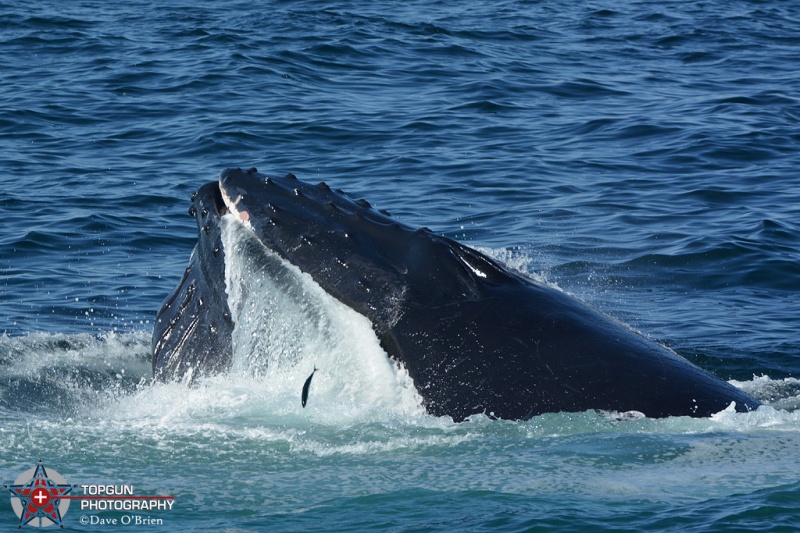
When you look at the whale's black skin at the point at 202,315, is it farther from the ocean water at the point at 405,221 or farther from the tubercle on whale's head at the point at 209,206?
the ocean water at the point at 405,221

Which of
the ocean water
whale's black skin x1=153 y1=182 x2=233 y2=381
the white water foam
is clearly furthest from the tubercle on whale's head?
the ocean water

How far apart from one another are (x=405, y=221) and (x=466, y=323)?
9.64 meters

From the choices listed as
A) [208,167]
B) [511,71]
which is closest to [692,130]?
[511,71]

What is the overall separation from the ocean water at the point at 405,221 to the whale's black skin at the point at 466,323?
153 mm

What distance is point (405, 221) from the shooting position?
16734 mm

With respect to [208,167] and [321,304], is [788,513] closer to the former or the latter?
[321,304]

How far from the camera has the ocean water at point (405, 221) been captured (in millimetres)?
6781

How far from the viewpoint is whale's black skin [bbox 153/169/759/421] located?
705cm

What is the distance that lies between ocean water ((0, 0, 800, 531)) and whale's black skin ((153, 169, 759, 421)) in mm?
153

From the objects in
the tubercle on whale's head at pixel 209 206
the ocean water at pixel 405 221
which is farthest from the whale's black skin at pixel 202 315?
the ocean water at pixel 405 221

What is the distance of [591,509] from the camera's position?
6234 millimetres

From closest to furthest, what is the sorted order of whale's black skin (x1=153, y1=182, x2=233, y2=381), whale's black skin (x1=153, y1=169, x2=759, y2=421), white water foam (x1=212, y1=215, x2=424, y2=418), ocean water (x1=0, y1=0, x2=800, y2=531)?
ocean water (x1=0, y1=0, x2=800, y2=531) → whale's black skin (x1=153, y1=169, x2=759, y2=421) → white water foam (x1=212, y1=215, x2=424, y2=418) → whale's black skin (x1=153, y1=182, x2=233, y2=381)

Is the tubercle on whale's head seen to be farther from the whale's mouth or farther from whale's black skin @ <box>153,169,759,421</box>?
whale's black skin @ <box>153,169,759,421</box>

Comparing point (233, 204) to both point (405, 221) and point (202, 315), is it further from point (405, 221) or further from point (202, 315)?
point (405, 221)
